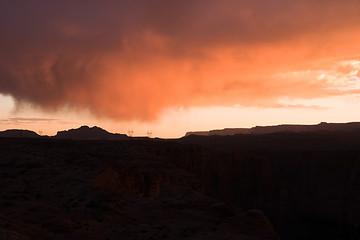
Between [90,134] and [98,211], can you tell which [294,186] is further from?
[90,134]

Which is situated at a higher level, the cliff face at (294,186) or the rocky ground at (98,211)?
the rocky ground at (98,211)

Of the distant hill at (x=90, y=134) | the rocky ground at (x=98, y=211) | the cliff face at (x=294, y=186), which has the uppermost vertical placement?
the distant hill at (x=90, y=134)

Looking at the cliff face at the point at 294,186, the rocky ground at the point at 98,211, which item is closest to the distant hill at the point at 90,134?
the cliff face at the point at 294,186

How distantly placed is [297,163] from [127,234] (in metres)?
71.2

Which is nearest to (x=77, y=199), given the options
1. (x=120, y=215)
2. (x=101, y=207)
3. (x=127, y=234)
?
(x=101, y=207)

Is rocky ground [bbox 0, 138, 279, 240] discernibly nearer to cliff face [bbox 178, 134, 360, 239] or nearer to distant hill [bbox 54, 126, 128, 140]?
cliff face [bbox 178, 134, 360, 239]

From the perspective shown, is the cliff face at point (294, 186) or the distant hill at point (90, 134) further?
the distant hill at point (90, 134)

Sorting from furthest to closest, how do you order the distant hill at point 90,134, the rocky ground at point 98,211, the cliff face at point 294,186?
the distant hill at point 90,134, the cliff face at point 294,186, the rocky ground at point 98,211

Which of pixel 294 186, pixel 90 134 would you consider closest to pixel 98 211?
pixel 294 186

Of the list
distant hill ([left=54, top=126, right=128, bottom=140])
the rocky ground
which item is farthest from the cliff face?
distant hill ([left=54, top=126, right=128, bottom=140])

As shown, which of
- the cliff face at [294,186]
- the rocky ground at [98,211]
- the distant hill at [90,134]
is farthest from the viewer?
the distant hill at [90,134]

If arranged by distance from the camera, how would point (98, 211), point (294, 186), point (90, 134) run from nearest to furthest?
point (98, 211) < point (294, 186) < point (90, 134)

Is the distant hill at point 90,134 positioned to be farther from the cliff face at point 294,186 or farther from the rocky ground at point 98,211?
the rocky ground at point 98,211

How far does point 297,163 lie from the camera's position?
3068 inches
